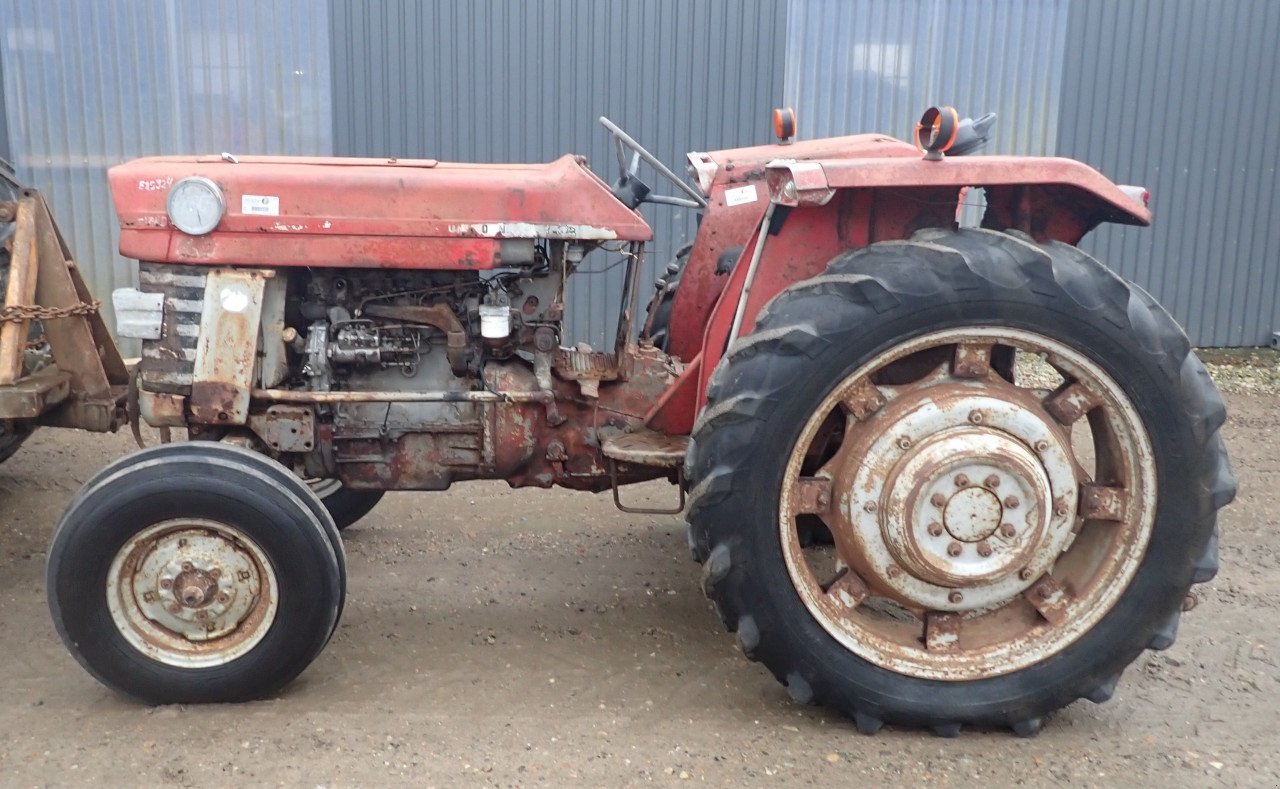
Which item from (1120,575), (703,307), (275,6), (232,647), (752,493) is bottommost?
(232,647)

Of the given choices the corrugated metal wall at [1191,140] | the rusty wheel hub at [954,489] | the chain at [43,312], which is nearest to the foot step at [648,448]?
the rusty wheel hub at [954,489]

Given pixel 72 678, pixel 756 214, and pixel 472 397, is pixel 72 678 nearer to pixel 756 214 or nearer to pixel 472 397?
pixel 472 397

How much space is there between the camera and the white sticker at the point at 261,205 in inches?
127

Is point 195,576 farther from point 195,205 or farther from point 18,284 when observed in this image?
point 18,284

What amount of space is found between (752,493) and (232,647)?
150 centimetres

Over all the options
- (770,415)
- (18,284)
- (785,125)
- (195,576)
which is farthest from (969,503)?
(18,284)

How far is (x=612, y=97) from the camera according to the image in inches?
315

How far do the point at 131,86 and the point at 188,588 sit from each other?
558cm

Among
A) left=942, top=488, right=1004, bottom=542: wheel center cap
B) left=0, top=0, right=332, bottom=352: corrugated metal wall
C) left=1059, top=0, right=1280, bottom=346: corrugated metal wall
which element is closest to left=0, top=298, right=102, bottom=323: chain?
left=942, top=488, right=1004, bottom=542: wheel center cap

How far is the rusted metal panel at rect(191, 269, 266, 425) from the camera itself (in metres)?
3.23

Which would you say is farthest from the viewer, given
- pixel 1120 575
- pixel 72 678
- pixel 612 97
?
pixel 612 97

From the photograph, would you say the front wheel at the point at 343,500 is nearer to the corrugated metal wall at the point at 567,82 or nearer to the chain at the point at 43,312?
the chain at the point at 43,312

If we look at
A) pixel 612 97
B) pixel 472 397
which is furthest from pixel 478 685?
pixel 612 97

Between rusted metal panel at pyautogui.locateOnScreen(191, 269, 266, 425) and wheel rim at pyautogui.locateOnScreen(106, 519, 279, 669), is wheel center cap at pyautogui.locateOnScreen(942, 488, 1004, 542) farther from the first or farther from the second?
rusted metal panel at pyautogui.locateOnScreen(191, 269, 266, 425)
